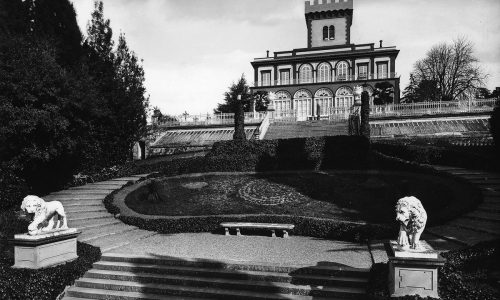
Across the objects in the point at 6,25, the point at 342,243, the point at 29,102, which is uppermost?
the point at 6,25

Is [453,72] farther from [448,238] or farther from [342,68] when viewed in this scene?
[448,238]

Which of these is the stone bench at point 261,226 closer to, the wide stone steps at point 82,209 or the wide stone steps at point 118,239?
the wide stone steps at point 118,239

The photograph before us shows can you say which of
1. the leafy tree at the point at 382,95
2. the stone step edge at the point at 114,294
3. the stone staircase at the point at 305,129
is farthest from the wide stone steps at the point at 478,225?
the leafy tree at the point at 382,95

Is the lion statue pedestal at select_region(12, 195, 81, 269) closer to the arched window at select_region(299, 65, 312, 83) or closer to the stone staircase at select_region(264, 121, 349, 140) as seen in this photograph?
the stone staircase at select_region(264, 121, 349, 140)

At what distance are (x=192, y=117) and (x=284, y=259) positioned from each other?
102 ft

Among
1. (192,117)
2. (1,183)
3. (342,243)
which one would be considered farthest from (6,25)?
(342,243)

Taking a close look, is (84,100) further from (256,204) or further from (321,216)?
(321,216)

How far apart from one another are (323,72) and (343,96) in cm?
505

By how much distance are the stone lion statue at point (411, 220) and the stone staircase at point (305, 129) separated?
75.5 feet

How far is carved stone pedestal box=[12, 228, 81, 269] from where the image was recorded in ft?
29.8

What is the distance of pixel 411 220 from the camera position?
22.6ft

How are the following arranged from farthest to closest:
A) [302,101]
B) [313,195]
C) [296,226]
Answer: [302,101] < [313,195] < [296,226]

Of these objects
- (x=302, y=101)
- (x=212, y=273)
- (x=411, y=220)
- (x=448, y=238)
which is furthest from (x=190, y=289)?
(x=302, y=101)

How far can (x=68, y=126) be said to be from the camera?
18828 millimetres
